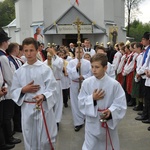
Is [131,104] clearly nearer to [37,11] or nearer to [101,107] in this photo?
[101,107]

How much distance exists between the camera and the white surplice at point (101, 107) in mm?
3682

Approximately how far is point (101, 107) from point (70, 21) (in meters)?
22.4

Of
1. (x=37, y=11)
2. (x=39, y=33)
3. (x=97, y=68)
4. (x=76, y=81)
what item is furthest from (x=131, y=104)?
(x=37, y=11)

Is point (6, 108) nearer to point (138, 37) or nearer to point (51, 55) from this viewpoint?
point (51, 55)

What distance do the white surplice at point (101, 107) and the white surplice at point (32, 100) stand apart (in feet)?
1.76

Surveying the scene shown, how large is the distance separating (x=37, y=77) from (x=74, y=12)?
2282 centimetres

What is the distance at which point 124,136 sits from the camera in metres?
5.81

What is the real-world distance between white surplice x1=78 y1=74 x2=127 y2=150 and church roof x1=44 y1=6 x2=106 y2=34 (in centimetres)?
2188

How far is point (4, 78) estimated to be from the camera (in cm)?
508

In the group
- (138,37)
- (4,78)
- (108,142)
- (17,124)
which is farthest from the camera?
(138,37)

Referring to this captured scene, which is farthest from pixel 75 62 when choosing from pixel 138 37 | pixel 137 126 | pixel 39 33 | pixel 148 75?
pixel 138 37

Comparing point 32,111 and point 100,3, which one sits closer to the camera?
point 32,111

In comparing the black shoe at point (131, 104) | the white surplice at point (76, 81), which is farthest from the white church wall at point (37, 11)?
the white surplice at point (76, 81)

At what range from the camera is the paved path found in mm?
5246
